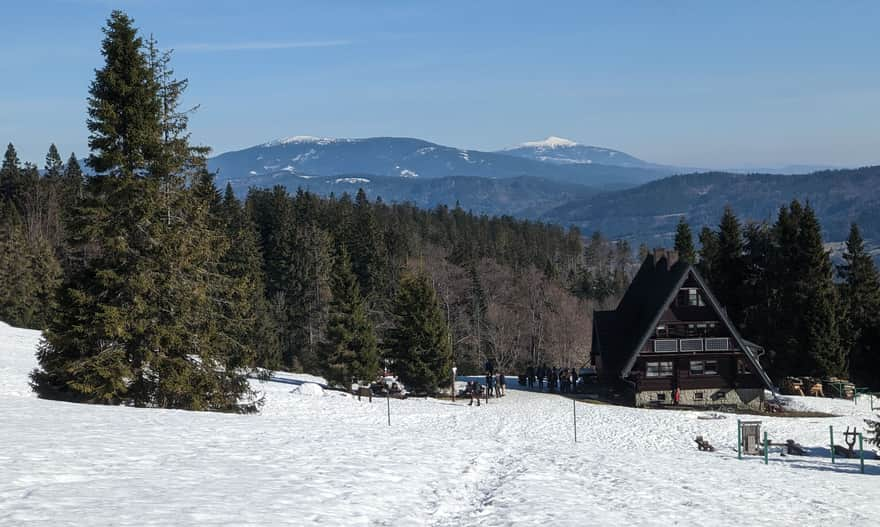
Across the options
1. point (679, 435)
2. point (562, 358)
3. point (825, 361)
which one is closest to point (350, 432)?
point (679, 435)

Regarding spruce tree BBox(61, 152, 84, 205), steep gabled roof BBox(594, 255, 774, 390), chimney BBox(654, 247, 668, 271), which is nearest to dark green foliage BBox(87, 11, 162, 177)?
steep gabled roof BBox(594, 255, 774, 390)

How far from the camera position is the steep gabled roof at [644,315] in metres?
45.9

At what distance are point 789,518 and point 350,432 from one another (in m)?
12.7

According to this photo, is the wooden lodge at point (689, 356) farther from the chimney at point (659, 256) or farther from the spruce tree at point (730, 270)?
the spruce tree at point (730, 270)

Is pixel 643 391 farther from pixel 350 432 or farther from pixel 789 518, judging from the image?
pixel 789 518

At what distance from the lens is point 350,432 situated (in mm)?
23797

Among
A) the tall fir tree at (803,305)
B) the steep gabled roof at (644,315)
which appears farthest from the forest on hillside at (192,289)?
the tall fir tree at (803,305)

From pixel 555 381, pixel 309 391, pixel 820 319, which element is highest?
pixel 820 319

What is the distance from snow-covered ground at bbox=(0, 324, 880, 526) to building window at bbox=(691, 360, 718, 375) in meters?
18.9

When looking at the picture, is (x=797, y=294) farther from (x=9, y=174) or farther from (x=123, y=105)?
(x=9, y=174)

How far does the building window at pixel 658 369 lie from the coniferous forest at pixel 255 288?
37.2 ft

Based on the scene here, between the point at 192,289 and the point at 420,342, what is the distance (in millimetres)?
21951

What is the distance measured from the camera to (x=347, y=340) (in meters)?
47.5

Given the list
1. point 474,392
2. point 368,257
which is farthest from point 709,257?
point 368,257
